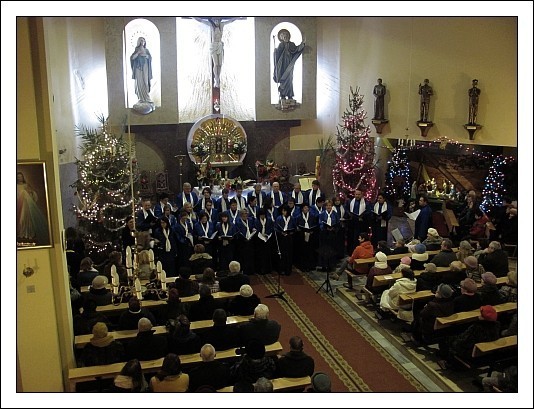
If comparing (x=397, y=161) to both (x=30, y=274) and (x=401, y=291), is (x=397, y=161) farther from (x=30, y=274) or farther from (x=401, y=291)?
(x=30, y=274)

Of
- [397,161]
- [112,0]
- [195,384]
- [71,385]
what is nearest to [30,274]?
[71,385]

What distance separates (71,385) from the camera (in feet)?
24.8

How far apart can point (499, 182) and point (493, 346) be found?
718cm

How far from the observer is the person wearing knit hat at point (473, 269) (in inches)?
399

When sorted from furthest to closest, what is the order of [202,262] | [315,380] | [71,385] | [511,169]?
[511,169], [202,262], [71,385], [315,380]

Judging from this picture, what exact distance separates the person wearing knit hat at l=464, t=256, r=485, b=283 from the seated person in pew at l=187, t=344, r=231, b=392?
5092 millimetres

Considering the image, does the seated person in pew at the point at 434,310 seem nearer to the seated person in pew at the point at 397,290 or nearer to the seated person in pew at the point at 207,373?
the seated person in pew at the point at 397,290

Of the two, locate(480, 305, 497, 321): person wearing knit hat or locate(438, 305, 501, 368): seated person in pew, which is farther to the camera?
locate(438, 305, 501, 368): seated person in pew

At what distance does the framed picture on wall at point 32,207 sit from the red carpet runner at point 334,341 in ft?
14.4

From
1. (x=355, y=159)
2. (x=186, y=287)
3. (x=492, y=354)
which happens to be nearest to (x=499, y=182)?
(x=355, y=159)

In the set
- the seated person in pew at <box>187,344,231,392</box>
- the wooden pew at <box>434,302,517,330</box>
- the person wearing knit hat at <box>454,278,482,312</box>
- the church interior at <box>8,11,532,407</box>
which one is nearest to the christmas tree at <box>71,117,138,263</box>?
the church interior at <box>8,11,532,407</box>

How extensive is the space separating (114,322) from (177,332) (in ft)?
5.45

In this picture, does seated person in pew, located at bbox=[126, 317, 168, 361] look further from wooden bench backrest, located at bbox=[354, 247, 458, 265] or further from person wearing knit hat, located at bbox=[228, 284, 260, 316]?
wooden bench backrest, located at bbox=[354, 247, 458, 265]

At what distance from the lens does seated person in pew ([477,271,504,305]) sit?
9.27m
